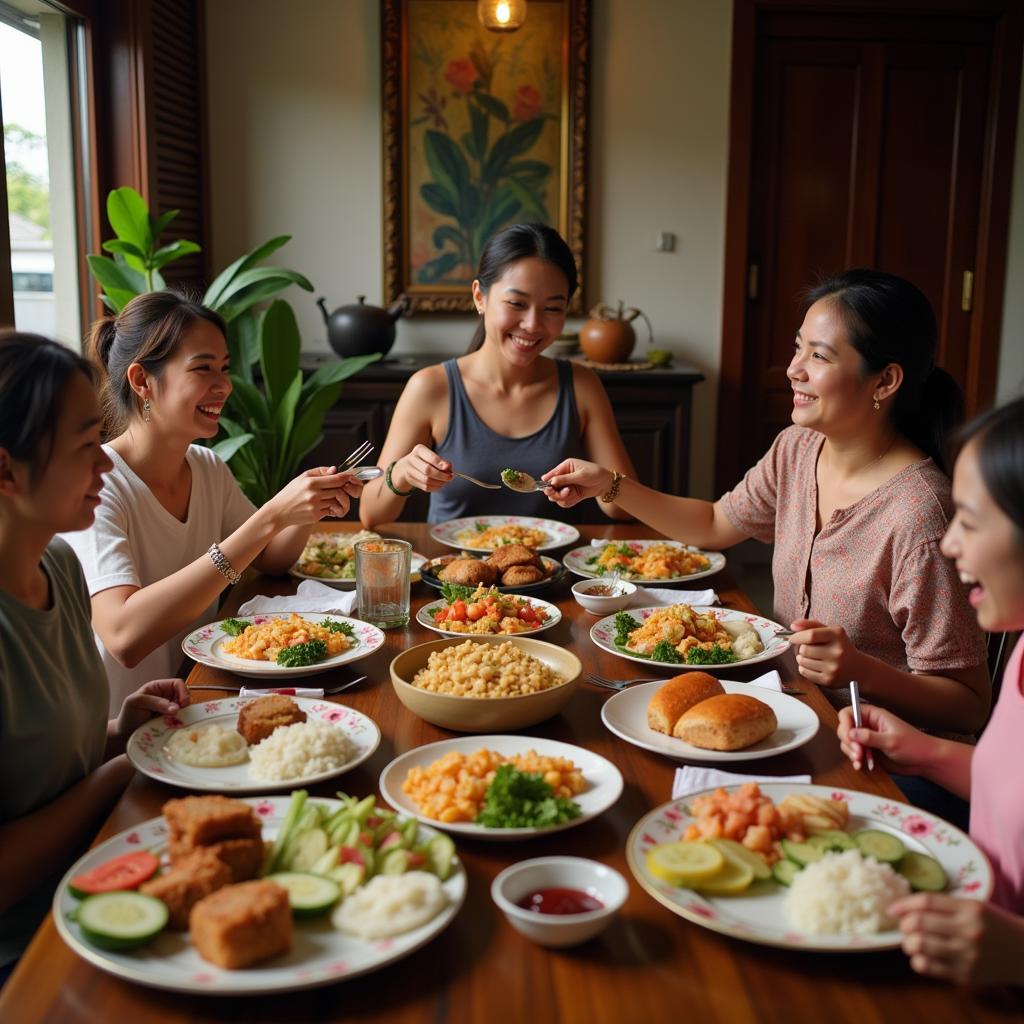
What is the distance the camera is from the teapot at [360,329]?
4656 millimetres

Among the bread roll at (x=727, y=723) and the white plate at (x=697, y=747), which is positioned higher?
the bread roll at (x=727, y=723)

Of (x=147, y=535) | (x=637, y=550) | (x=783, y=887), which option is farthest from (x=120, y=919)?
(x=637, y=550)

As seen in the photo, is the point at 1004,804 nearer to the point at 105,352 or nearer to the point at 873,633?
the point at 873,633

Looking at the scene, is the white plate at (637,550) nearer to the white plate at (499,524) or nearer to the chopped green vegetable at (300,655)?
the white plate at (499,524)

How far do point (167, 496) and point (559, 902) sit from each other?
1.46m

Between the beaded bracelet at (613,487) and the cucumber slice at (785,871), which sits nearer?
the cucumber slice at (785,871)

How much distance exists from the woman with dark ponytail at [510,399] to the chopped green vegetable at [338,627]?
2.94ft

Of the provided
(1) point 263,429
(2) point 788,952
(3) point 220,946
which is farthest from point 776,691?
(1) point 263,429

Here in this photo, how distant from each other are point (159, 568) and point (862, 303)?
144 cm

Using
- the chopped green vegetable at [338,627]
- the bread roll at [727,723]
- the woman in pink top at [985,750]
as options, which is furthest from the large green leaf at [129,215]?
the woman in pink top at [985,750]

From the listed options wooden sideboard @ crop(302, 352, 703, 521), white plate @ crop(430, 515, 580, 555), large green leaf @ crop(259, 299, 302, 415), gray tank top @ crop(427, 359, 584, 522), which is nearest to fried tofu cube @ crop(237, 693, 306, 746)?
white plate @ crop(430, 515, 580, 555)

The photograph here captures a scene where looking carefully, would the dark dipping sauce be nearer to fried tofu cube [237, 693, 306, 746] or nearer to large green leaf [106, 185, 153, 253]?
fried tofu cube [237, 693, 306, 746]

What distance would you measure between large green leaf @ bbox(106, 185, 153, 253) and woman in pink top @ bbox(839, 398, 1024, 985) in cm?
285

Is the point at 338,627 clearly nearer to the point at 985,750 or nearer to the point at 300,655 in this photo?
the point at 300,655
